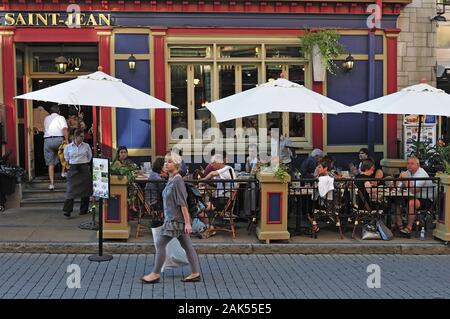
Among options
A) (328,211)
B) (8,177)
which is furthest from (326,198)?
(8,177)

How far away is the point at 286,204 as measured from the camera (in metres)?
8.52

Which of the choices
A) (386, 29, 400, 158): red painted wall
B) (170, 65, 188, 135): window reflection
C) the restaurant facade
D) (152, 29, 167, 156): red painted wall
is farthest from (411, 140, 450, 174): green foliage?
(152, 29, 167, 156): red painted wall

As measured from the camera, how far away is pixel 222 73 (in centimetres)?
1227

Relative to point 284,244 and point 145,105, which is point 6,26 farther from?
point 284,244

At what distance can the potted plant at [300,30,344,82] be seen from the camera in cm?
1172

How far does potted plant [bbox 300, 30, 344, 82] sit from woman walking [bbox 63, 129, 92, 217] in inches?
205

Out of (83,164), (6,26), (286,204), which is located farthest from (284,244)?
(6,26)

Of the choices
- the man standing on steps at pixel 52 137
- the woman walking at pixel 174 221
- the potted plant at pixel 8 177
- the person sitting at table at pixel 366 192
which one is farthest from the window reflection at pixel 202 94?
the woman walking at pixel 174 221

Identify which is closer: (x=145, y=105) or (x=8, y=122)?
(x=145, y=105)

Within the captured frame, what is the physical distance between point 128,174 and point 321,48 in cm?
546

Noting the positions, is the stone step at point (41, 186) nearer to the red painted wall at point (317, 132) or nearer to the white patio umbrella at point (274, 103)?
the white patio umbrella at point (274, 103)

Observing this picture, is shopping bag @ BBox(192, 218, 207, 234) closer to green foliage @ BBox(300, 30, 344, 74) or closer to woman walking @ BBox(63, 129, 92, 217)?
woman walking @ BBox(63, 129, 92, 217)

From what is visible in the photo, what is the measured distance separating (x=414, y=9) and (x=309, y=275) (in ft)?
26.2

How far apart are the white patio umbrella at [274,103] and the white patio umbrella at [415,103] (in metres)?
0.57
